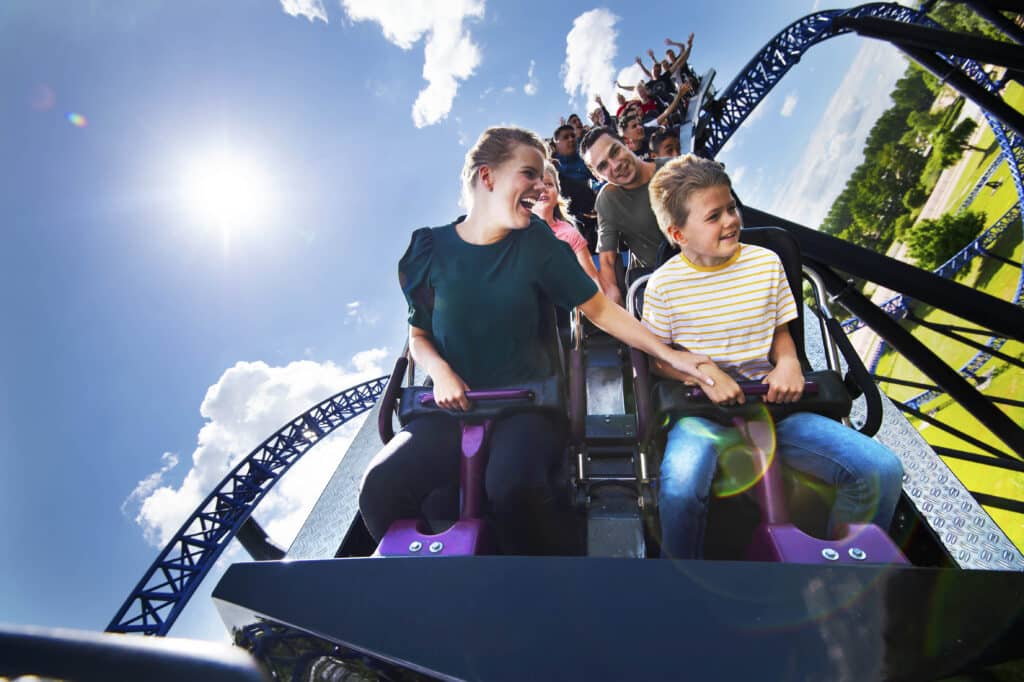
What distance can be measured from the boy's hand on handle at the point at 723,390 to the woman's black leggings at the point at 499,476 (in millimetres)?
481

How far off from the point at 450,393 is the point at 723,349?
3.24ft

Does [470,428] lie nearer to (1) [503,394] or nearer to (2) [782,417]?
(1) [503,394]

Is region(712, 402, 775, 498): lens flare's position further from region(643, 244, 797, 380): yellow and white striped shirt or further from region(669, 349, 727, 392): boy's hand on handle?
region(643, 244, 797, 380): yellow and white striped shirt

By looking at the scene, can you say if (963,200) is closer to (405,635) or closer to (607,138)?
(607,138)

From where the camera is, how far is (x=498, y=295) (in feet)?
5.48

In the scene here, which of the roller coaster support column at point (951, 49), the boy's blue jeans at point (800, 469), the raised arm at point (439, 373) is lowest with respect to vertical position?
the boy's blue jeans at point (800, 469)

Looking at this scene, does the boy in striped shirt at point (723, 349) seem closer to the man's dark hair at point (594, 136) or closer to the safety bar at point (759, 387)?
the safety bar at point (759, 387)

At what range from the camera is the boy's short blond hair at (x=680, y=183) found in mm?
1752

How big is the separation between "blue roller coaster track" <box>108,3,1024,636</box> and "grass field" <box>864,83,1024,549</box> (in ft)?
13.7

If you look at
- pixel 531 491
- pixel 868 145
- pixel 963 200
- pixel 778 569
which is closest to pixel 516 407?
pixel 531 491

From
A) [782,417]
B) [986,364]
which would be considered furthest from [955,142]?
[782,417]

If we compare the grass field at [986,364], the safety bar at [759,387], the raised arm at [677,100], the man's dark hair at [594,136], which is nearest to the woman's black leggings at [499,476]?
the safety bar at [759,387]

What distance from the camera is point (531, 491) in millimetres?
1375

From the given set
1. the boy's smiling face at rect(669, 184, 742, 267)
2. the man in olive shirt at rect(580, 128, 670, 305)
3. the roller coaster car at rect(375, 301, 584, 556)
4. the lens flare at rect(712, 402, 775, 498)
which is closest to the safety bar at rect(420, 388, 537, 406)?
the roller coaster car at rect(375, 301, 584, 556)
